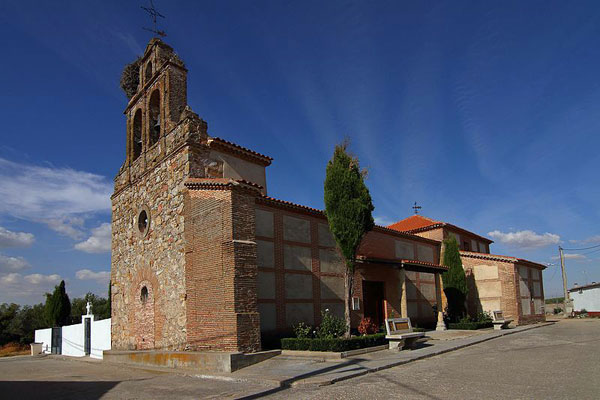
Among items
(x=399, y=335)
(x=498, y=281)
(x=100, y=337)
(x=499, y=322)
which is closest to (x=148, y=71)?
(x=100, y=337)

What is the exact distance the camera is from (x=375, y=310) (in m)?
19.9

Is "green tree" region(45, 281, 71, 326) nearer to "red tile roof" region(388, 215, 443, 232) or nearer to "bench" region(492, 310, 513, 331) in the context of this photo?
"red tile roof" region(388, 215, 443, 232)

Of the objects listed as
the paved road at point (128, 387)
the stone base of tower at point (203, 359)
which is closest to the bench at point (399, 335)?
the stone base of tower at point (203, 359)

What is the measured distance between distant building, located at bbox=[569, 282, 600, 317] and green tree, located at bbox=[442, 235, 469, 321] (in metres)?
27.8

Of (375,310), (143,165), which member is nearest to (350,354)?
(375,310)

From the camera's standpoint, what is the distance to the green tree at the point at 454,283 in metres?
23.4

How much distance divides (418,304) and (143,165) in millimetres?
15466

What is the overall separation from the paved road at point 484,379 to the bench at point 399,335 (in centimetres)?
144

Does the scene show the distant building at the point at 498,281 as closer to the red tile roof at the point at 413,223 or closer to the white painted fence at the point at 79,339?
the red tile roof at the point at 413,223

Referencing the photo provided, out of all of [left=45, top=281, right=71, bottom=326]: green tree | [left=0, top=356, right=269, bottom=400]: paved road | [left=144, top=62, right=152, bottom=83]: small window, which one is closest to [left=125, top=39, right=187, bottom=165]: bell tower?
[left=144, top=62, right=152, bottom=83]: small window

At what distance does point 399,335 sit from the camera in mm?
13453

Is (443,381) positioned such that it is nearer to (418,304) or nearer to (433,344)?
(433,344)

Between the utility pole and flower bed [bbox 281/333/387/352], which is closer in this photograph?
flower bed [bbox 281/333/387/352]

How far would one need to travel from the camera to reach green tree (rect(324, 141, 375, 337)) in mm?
14219
